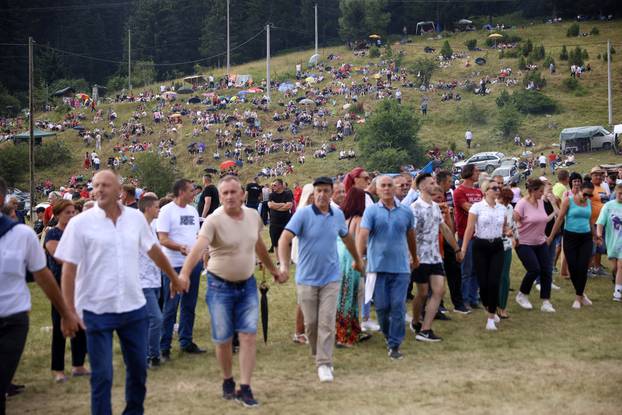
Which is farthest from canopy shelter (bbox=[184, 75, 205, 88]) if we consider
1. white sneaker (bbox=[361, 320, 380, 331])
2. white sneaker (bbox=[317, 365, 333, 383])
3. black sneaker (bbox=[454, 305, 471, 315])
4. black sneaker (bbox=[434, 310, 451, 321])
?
white sneaker (bbox=[317, 365, 333, 383])

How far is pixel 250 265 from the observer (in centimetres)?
662

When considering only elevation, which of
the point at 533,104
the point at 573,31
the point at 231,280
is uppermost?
the point at 573,31

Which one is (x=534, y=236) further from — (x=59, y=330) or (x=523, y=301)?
(x=59, y=330)

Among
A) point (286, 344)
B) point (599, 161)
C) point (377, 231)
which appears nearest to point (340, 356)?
point (286, 344)

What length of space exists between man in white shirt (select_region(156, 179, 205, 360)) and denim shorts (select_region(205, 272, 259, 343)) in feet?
6.38

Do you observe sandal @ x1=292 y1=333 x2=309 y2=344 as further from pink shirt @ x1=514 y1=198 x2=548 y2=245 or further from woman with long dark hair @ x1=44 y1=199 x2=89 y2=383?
pink shirt @ x1=514 y1=198 x2=548 y2=245

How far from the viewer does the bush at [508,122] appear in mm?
53375

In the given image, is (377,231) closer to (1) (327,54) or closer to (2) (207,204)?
(2) (207,204)

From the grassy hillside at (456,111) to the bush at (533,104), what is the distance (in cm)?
78

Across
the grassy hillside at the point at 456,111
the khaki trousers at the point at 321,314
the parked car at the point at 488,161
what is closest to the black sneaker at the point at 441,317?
the khaki trousers at the point at 321,314

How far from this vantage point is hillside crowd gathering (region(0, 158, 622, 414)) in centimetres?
534

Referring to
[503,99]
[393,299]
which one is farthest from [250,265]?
[503,99]

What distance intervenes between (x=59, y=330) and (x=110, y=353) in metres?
2.49

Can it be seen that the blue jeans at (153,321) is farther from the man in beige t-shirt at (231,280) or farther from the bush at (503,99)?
the bush at (503,99)
